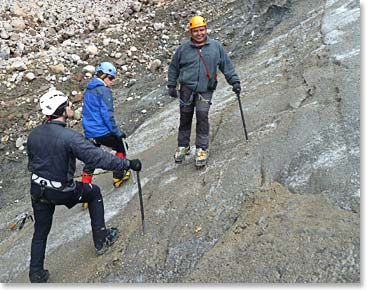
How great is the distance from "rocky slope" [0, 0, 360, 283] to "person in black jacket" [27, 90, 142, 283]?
2.24 ft

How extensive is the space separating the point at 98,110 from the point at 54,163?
1.69 metres

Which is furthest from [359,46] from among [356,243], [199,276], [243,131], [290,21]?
[199,276]

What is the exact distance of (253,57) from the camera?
1103 centimetres

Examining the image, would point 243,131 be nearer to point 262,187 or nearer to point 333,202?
point 262,187

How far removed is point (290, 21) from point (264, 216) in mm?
8213

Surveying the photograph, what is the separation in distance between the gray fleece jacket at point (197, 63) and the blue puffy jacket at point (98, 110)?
1084 mm

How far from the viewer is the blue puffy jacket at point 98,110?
650 cm

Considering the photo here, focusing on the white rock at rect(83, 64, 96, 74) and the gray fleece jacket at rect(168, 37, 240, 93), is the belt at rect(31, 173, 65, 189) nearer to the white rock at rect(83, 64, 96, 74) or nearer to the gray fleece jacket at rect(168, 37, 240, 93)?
the gray fleece jacket at rect(168, 37, 240, 93)

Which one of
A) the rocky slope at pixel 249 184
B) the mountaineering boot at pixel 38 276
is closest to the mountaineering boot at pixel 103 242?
the rocky slope at pixel 249 184

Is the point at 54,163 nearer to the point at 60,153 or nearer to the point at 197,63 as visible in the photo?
the point at 60,153

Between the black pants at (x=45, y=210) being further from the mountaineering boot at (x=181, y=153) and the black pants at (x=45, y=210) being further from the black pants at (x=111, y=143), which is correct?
the mountaineering boot at (x=181, y=153)

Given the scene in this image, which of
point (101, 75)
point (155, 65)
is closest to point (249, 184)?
point (101, 75)

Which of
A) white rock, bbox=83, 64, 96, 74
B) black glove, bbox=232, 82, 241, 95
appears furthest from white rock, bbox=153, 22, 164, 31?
black glove, bbox=232, 82, 241, 95

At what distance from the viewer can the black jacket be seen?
4.97 m
